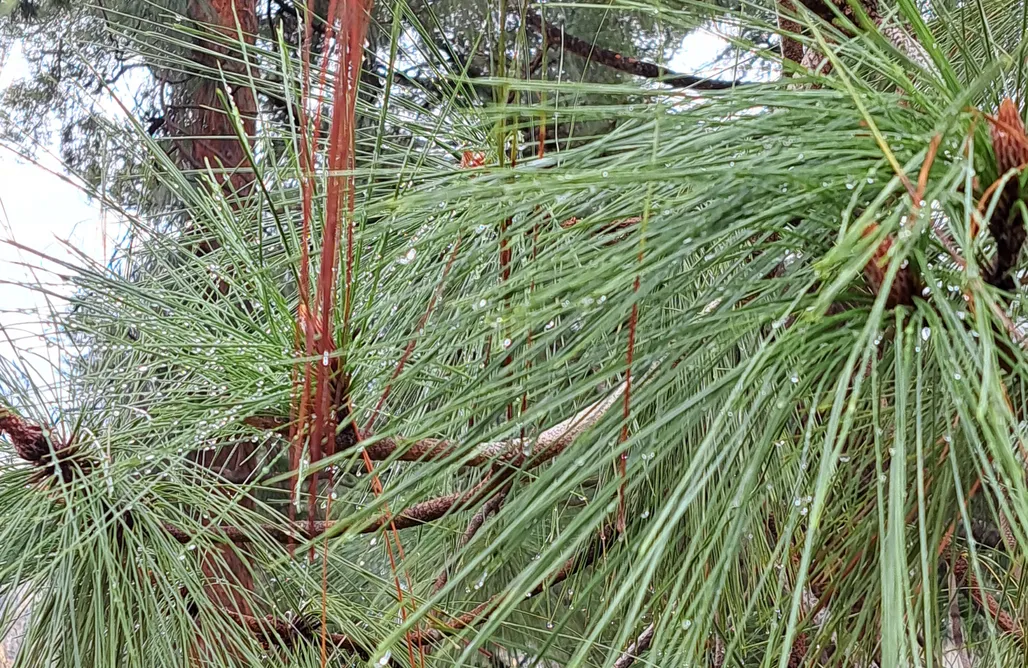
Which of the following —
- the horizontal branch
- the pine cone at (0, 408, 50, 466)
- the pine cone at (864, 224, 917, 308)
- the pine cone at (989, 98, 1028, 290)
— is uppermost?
the pine cone at (989, 98, 1028, 290)

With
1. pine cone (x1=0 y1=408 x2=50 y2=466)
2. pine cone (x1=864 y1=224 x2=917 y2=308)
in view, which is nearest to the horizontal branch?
pine cone (x1=864 y1=224 x2=917 y2=308)

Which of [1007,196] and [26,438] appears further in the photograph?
[26,438]

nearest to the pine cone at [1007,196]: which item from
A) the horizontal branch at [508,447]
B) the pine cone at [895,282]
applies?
the pine cone at [895,282]

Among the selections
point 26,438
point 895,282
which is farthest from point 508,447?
point 26,438

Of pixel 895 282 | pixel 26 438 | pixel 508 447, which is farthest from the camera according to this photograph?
pixel 26 438

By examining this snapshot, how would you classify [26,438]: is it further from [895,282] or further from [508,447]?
[895,282]

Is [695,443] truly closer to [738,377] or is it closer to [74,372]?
[738,377]

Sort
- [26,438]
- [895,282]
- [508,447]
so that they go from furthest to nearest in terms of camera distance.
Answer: [26,438] → [508,447] → [895,282]

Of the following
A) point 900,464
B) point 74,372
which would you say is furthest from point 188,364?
point 900,464

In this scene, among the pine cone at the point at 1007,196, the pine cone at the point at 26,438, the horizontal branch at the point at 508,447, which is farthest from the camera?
the pine cone at the point at 26,438

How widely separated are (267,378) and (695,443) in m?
0.30

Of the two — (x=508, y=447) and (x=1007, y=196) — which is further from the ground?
(x=1007, y=196)

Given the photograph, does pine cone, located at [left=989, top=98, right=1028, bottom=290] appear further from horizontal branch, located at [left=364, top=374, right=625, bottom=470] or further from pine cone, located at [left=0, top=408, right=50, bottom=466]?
pine cone, located at [left=0, top=408, right=50, bottom=466]

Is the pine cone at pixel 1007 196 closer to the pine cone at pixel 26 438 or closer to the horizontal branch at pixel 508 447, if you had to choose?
the horizontal branch at pixel 508 447
